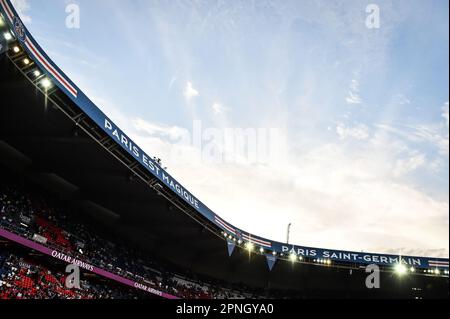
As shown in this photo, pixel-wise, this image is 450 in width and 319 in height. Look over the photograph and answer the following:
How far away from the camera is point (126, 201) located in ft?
121

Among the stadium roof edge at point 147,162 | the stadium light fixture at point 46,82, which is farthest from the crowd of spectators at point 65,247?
the stadium light fixture at point 46,82

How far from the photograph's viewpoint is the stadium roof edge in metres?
19.3

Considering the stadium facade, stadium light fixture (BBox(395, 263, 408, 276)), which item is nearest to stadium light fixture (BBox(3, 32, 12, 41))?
the stadium facade

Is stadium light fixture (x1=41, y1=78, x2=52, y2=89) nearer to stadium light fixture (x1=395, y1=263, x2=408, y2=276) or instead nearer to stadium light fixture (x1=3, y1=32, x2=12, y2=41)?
stadium light fixture (x1=3, y1=32, x2=12, y2=41)

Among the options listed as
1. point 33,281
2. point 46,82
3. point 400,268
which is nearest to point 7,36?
point 46,82

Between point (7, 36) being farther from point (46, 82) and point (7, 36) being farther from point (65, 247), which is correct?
point (65, 247)

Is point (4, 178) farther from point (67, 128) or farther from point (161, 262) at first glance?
point (161, 262)

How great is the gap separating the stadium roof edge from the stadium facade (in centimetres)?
7

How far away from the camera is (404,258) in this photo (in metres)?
42.8

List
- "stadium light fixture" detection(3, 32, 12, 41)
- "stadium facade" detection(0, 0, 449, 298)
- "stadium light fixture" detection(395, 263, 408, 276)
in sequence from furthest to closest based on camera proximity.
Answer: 1. "stadium light fixture" detection(395, 263, 408, 276)
2. "stadium facade" detection(0, 0, 449, 298)
3. "stadium light fixture" detection(3, 32, 12, 41)

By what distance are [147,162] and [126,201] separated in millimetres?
8619
